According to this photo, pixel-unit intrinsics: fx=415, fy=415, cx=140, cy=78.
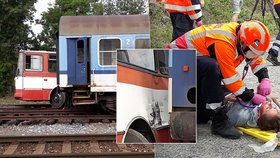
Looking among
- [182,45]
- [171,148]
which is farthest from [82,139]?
[182,45]

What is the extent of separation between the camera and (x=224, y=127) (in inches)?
135

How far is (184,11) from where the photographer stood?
3.56 metres

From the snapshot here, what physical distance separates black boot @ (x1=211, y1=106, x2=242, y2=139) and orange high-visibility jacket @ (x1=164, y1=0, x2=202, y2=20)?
2.71 ft

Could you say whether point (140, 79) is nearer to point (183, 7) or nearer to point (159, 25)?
point (183, 7)

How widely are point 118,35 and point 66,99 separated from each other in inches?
110

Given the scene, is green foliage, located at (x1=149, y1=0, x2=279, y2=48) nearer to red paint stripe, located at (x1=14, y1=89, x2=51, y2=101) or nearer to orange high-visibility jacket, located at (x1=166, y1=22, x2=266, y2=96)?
orange high-visibility jacket, located at (x1=166, y1=22, x2=266, y2=96)

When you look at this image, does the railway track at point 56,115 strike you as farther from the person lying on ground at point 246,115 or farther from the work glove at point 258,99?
the work glove at point 258,99

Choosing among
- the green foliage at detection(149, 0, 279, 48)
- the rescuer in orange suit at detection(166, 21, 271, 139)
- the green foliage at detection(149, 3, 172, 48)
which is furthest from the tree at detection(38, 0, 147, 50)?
the rescuer in orange suit at detection(166, 21, 271, 139)

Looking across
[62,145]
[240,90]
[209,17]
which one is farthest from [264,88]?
[62,145]

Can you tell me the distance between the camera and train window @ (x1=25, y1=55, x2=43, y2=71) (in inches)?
535

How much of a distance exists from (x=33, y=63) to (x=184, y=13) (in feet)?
35.8

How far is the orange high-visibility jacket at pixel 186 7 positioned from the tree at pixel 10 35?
18608mm

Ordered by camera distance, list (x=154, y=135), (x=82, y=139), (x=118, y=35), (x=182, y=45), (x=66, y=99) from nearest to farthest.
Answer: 1. (x=154, y=135)
2. (x=182, y=45)
3. (x=82, y=139)
4. (x=118, y=35)
5. (x=66, y=99)

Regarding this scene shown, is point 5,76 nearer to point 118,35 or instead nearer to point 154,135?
point 118,35
